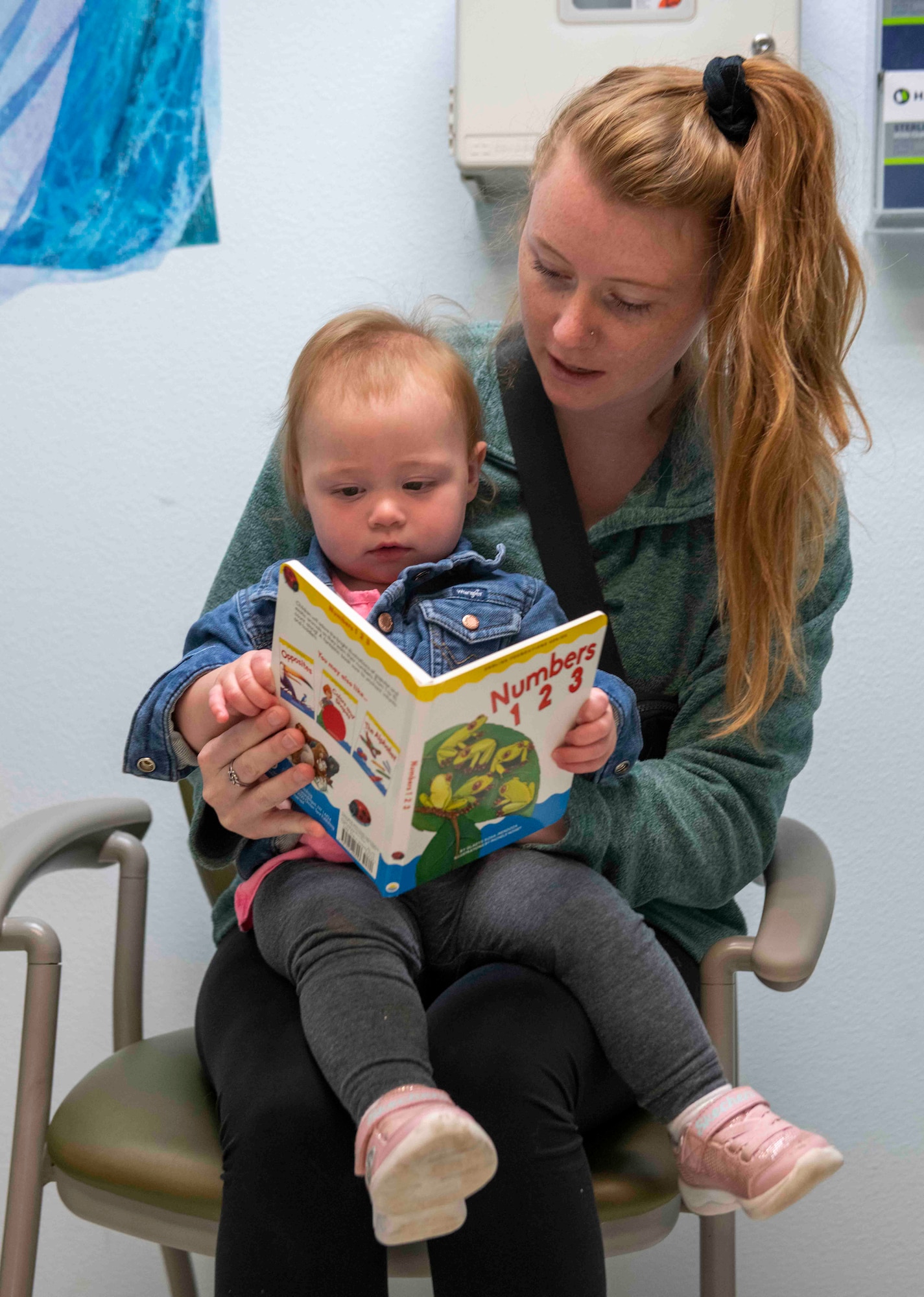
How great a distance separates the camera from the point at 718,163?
987 mm

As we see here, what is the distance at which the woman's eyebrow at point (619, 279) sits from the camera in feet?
3.26

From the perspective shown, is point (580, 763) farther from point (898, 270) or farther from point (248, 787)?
point (898, 270)

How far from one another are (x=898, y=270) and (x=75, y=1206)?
4.26ft

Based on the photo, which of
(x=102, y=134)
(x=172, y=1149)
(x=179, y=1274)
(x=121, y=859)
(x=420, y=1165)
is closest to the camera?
(x=420, y=1165)

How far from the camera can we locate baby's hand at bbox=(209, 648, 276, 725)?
893mm

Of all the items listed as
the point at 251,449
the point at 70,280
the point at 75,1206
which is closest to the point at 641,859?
the point at 75,1206

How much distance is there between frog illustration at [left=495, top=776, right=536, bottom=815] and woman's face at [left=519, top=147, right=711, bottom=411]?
37cm

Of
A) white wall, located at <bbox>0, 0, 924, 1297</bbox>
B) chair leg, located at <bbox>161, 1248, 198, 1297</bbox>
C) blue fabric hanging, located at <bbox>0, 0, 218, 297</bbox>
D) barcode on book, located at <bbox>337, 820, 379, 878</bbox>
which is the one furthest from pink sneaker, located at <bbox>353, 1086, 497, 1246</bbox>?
blue fabric hanging, located at <bbox>0, 0, 218, 297</bbox>

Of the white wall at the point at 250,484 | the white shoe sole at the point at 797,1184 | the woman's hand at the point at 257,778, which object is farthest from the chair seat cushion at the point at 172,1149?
the white wall at the point at 250,484

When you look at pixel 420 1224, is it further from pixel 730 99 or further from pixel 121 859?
pixel 730 99

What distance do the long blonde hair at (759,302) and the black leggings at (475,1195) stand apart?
319 mm

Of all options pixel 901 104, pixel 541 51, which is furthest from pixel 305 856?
pixel 901 104

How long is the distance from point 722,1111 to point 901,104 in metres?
1.11

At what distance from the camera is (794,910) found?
39.3 inches
